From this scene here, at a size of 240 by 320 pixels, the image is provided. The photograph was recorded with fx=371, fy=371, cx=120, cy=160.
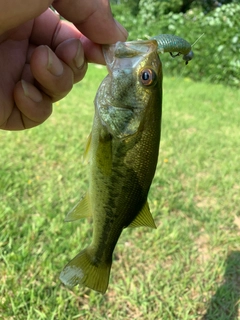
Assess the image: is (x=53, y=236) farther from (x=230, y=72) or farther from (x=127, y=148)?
(x=230, y=72)

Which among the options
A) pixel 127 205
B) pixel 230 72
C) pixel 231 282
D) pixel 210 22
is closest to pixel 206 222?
pixel 231 282

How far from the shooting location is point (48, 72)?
4.85ft

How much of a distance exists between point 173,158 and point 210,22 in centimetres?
545

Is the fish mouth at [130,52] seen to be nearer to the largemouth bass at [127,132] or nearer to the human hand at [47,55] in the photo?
the largemouth bass at [127,132]

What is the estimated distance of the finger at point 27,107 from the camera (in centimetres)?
155

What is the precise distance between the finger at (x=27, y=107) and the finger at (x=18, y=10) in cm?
38

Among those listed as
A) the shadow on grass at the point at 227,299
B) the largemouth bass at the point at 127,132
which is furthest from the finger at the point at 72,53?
the shadow on grass at the point at 227,299

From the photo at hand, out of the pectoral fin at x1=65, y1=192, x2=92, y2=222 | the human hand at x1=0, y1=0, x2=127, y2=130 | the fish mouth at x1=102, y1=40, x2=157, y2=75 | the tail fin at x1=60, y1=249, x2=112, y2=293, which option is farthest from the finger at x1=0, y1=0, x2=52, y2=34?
the tail fin at x1=60, y1=249, x2=112, y2=293

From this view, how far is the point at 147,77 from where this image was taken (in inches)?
52.7

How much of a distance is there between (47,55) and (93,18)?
9.0 inches

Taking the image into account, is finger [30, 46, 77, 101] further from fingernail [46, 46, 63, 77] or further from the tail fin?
A: the tail fin

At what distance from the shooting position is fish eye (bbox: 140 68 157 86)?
4.36 feet

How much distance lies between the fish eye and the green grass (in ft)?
4.39

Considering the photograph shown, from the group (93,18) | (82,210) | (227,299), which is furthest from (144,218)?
(227,299)
